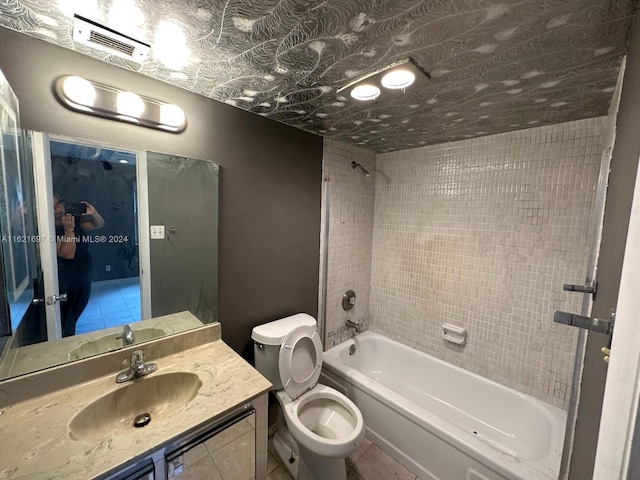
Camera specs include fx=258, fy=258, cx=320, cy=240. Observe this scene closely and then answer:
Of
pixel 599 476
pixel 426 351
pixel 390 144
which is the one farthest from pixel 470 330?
pixel 599 476

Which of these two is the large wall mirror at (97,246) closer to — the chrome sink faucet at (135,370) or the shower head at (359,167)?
the chrome sink faucet at (135,370)

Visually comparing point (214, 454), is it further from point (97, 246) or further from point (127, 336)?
point (97, 246)

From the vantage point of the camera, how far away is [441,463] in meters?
1.54

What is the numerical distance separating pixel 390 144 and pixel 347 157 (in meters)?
0.39

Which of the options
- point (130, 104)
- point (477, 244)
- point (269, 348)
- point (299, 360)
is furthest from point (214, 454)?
point (477, 244)

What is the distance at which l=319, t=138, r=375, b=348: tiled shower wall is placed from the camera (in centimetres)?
221

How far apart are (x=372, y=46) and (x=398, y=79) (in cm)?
26

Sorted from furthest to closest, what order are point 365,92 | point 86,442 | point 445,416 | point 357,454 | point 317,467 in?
point 445,416 < point 357,454 < point 317,467 < point 365,92 < point 86,442

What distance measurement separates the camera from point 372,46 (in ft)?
3.21

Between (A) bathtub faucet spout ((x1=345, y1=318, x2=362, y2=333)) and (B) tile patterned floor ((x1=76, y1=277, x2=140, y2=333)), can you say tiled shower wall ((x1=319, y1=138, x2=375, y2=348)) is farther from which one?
(B) tile patterned floor ((x1=76, y1=277, x2=140, y2=333))

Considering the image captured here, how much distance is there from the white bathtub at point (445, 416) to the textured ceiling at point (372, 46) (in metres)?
1.86

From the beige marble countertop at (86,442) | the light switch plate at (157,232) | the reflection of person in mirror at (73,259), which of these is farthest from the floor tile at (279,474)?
the light switch plate at (157,232)

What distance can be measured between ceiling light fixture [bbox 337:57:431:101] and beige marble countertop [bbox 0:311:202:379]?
1547mm

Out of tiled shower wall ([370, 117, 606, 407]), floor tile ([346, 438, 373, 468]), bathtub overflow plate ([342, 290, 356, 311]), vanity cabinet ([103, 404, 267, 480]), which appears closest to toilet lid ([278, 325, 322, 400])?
vanity cabinet ([103, 404, 267, 480])
